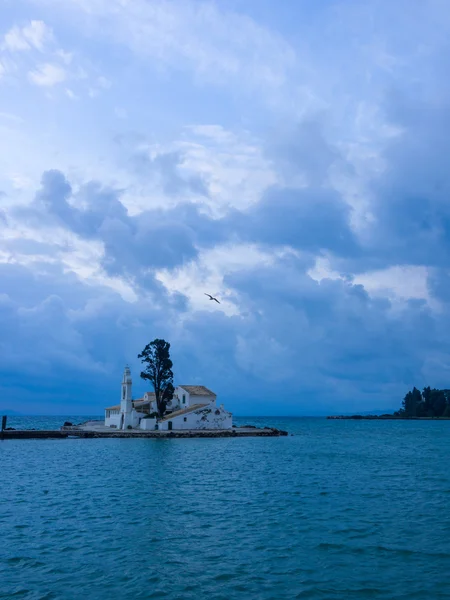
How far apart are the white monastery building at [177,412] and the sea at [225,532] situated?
3689 cm

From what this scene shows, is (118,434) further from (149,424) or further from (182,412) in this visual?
(182,412)

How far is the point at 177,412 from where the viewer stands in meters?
79.9

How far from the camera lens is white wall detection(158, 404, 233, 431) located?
256 feet

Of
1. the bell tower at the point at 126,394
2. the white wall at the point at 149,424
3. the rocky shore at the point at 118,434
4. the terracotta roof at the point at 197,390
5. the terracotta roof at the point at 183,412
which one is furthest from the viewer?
the terracotta roof at the point at 197,390

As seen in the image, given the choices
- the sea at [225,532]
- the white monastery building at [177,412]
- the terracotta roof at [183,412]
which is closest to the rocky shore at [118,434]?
the white monastery building at [177,412]

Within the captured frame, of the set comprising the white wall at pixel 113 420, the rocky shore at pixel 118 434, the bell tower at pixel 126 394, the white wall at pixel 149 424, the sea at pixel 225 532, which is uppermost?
the bell tower at pixel 126 394

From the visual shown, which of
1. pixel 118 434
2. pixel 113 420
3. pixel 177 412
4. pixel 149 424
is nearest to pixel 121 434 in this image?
pixel 118 434

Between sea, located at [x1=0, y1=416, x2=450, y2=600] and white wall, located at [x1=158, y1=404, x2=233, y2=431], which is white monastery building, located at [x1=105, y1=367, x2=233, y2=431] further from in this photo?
sea, located at [x1=0, y1=416, x2=450, y2=600]

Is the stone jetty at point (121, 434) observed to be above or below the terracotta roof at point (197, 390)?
below

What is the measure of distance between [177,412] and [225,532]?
196 ft

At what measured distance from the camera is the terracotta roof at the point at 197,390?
8600cm

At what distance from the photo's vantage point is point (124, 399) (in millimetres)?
83625

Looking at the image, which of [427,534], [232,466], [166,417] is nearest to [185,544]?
[427,534]

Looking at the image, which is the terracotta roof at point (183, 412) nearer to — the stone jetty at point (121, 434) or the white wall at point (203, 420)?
the white wall at point (203, 420)
